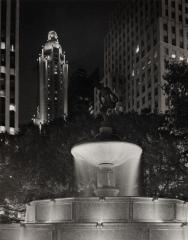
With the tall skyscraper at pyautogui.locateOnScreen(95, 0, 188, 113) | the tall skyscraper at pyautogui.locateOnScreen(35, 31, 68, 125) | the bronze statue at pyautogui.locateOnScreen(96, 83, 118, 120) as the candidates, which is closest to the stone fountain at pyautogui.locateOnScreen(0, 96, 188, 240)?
the bronze statue at pyautogui.locateOnScreen(96, 83, 118, 120)

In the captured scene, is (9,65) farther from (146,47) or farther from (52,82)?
(52,82)

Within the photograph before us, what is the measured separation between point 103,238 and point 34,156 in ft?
69.8

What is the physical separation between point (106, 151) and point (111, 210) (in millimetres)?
3470

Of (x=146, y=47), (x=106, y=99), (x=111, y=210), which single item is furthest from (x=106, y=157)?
(x=146, y=47)

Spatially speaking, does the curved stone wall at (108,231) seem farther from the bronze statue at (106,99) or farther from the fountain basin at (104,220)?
the bronze statue at (106,99)

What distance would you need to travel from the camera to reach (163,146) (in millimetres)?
31203

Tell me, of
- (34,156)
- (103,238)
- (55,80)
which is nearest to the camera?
(103,238)

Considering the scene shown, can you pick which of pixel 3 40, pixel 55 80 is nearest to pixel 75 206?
pixel 3 40

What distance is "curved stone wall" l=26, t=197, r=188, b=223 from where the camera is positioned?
577 inches

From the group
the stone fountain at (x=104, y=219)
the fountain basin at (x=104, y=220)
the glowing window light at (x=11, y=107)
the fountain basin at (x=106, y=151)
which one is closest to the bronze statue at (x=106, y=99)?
the fountain basin at (x=106, y=151)

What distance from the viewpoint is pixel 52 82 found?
180 meters

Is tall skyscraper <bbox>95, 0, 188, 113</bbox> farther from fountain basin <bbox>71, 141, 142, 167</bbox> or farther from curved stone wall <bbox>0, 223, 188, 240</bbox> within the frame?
curved stone wall <bbox>0, 223, 188, 240</bbox>

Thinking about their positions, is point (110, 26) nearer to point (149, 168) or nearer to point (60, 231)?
point (149, 168)

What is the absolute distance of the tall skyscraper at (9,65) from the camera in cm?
8894
